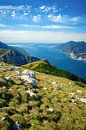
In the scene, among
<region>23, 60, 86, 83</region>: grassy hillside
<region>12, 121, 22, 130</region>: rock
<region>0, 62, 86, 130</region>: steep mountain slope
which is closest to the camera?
<region>12, 121, 22, 130</region>: rock

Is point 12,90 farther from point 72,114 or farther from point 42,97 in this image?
point 72,114

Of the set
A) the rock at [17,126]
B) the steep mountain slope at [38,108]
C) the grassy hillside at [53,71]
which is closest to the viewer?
the rock at [17,126]

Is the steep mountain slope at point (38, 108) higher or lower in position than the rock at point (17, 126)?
lower

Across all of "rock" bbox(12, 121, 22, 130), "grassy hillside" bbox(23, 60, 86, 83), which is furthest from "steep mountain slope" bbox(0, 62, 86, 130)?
"grassy hillside" bbox(23, 60, 86, 83)

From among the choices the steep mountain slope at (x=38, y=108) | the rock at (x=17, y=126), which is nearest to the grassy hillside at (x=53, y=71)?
the steep mountain slope at (x=38, y=108)

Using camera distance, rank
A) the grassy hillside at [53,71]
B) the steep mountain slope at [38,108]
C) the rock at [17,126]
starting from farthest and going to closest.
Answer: the grassy hillside at [53,71] < the steep mountain slope at [38,108] < the rock at [17,126]

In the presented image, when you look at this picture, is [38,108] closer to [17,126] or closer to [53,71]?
[17,126]

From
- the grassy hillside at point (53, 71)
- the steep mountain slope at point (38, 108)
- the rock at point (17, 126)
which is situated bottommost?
the grassy hillside at point (53, 71)

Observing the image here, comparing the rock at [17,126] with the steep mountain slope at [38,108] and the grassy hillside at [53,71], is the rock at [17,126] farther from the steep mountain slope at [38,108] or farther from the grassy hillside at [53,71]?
the grassy hillside at [53,71]

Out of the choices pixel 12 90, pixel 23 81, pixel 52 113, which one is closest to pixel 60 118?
pixel 52 113

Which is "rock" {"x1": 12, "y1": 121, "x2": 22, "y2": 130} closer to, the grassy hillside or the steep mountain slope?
the steep mountain slope
